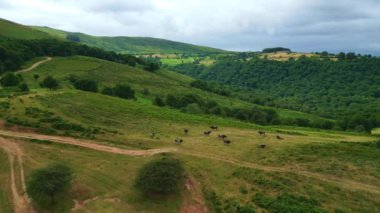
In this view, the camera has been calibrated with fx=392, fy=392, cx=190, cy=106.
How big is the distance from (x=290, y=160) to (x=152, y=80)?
97.6 m

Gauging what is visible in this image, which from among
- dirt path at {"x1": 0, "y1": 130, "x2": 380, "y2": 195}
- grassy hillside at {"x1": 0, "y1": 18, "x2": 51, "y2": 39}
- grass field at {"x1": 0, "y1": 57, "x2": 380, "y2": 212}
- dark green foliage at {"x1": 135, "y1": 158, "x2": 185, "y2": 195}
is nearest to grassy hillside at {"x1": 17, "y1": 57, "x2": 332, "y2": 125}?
grassy hillside at {"x1": 0, "y1": 18, "x2": 51, "y2": 39}

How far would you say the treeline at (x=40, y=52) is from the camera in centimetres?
12644

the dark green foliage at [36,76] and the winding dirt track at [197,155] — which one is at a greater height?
the dark green foliage at [36,76]

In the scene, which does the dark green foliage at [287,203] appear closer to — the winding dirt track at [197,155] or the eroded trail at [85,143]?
the winding dirt track at [197,155]

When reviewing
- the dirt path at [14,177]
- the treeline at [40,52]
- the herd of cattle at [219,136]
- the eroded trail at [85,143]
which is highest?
the treeline at [40,52]

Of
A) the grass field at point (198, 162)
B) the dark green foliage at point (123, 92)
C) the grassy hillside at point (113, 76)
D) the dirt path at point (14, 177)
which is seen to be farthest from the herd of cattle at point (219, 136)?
the grassy hillside at point (113, 76)

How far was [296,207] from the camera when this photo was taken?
1784 inches

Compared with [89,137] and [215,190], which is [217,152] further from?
[89,137]

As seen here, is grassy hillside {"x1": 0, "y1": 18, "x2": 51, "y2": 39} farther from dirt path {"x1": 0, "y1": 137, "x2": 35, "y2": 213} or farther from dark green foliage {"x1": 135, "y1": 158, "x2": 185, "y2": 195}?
dark green foliage {"x1": 135, "y1": 158, "x2": 185, "y2": 195}

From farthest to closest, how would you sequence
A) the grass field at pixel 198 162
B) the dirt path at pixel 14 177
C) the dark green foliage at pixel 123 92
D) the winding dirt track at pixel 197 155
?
the dark green foliage at pixel 123 92
the winding dirt track at pixel 197 155
the grass field at pixel 198 162
the dirt path at pixel 14 177

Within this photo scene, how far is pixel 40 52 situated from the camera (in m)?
152

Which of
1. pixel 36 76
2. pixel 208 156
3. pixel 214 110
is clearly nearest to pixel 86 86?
pixel 36 76

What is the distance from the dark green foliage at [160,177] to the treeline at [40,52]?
292ft

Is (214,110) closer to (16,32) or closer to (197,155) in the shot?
(197,155)
